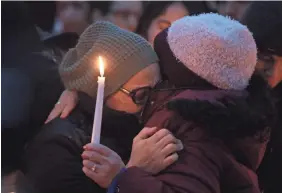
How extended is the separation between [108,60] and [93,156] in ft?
1.03

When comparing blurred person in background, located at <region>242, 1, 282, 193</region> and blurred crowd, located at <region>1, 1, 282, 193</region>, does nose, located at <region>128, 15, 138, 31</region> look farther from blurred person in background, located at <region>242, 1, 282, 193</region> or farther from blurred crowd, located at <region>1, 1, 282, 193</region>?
blurred person in background, located at <region>242, 1, 282, 193</region>

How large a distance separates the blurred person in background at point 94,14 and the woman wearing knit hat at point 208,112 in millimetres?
1203

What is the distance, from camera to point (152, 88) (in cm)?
110

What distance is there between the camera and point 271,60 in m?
1.31

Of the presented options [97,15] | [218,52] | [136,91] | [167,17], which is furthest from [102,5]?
[218,52]

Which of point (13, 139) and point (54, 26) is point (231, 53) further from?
point (54, 26)

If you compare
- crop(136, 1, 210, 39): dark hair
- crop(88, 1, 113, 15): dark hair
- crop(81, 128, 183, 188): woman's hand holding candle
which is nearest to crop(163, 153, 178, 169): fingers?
crop(81, 128, 183, 188): woman's hand holding candle

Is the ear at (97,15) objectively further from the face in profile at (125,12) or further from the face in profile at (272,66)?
the face in profile at (272,66)

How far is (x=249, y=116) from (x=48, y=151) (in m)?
0.43

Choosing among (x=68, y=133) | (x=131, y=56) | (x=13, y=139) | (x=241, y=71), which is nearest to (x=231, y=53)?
(x=241, y=71)

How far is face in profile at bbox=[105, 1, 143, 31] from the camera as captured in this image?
2.41 m

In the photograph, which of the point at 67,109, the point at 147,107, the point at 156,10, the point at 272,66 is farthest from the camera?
the point at 156,10

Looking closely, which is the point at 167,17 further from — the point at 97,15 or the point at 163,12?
the point at 97,15

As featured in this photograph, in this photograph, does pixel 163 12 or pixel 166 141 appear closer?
pixel 166 141
